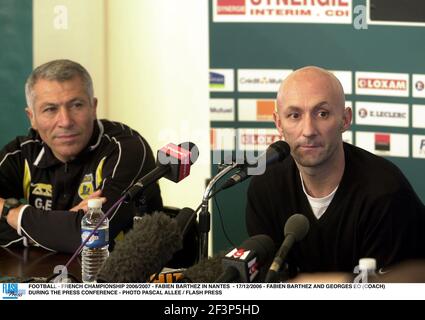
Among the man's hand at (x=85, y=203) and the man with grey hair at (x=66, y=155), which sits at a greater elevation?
the man with grey hair at (x=66, y=155)

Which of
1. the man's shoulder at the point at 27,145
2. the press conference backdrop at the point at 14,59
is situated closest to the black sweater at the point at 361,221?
the man's shoulder at the point at 27,145

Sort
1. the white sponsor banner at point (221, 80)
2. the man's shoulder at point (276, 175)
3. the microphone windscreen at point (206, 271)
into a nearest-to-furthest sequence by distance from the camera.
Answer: the microphone windscreen at point (206, 271), the man's shoulder at point (276, 175), the white sponsor banner at point (221, 80)

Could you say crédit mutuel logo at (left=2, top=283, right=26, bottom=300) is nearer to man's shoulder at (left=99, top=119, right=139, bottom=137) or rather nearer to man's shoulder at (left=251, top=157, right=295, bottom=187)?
man's shoulder at (left=251, top=157, right=295, bottom=187)

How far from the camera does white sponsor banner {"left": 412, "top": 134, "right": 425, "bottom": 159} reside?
11.4ft

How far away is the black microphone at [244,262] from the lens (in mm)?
1196

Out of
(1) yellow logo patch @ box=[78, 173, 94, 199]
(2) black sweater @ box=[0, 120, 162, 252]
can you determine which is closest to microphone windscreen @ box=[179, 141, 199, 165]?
(2) black sweater @ box=[0, 120, 162, 252]

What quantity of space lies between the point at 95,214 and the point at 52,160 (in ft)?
1.61

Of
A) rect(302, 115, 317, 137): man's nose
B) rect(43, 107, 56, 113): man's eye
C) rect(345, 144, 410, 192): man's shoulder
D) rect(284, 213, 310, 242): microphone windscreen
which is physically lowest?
rect(284, 213, 310, 242): microphone windscreen

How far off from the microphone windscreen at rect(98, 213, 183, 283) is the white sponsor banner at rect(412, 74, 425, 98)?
2468mm

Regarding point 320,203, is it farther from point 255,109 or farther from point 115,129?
point 255,109

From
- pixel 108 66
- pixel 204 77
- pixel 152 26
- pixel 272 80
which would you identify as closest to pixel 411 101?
pixel 272 80

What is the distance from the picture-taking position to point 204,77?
3.74 meters

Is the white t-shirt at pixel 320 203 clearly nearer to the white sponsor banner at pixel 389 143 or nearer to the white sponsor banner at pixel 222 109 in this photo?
the white sponsor banner at pixel 389 143

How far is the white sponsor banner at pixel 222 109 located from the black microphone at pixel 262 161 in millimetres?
2082
